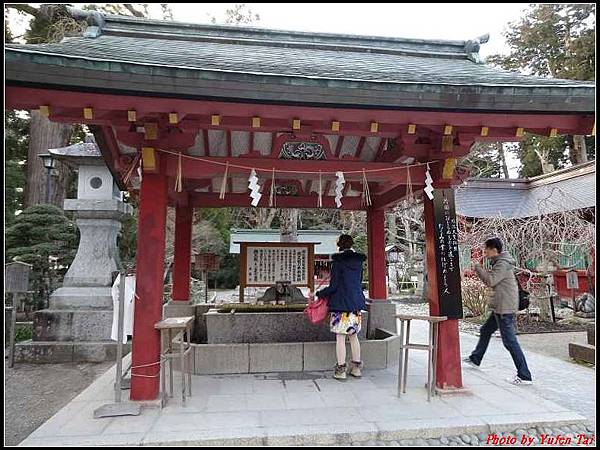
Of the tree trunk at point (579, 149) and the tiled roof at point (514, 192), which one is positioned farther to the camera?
the tree trunk at point (579, 149)

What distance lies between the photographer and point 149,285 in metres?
4.32

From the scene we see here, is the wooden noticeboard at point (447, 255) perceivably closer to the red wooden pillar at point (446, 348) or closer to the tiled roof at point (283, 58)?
the red wooden pillar at point (446, 348)

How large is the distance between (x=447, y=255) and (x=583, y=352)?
4213 millimetres

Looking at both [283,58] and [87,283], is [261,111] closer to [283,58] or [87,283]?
[283,58]

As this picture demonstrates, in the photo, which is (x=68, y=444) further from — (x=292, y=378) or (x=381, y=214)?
(x=381, y=214)

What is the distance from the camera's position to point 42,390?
17.8 feet

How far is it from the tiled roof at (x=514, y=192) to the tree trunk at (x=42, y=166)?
602 inches

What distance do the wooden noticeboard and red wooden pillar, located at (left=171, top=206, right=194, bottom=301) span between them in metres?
4.41

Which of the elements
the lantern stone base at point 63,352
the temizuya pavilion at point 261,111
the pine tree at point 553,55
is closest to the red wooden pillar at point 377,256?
the temizuya pavilion at point 261,111

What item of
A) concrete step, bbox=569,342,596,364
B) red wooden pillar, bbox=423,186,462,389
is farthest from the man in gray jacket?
concrete step, bbox=569,342,596,364

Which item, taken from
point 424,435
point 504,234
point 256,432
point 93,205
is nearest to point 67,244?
point 93,205

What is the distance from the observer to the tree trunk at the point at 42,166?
1250 centimetres

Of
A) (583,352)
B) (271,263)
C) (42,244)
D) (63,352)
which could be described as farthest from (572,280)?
(42,244)

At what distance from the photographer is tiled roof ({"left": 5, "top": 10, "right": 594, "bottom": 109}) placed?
371cm
